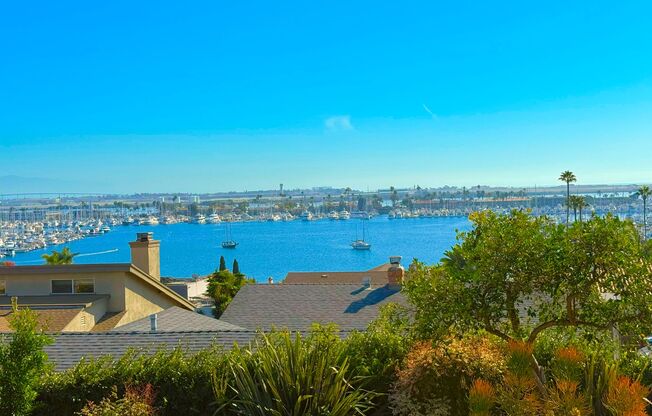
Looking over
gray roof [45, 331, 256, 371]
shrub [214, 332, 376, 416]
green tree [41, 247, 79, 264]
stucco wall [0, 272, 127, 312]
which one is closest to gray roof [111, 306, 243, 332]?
stucco wall [0, 272, 127, 312]

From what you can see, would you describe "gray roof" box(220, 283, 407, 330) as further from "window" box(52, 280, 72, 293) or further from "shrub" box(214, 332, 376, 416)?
"shrub" box(214, 332, 376, 416)

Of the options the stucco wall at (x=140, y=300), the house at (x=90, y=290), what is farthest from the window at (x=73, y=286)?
the stucco wall at (x=140, y=300)

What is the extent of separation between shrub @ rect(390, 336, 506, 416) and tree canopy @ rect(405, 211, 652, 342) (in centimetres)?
78

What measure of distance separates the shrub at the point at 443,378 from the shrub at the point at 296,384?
0.63 meters

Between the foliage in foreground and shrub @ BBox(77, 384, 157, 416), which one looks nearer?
shrub @ BBox(77, 384, 157, 416)

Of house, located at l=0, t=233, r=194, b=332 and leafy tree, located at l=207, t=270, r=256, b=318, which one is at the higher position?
house, located at l=0, t=233, r=194, b=332

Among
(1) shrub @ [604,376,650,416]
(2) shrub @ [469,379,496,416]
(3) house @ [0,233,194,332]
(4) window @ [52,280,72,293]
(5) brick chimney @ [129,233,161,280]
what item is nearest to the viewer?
(1) shrub @ [604,376,650,416]

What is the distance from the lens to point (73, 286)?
2145cm

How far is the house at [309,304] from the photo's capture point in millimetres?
19859

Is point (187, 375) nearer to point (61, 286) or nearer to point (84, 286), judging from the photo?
point (84, 286)

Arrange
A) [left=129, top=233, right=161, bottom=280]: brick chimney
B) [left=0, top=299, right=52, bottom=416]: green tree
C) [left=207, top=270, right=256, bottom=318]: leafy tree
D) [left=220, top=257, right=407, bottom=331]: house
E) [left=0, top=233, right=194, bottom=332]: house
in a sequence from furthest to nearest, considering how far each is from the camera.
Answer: [left=207, top=270, right=256, bottom=318]: leafy tree, [left=129, top=233, right=161, bottom=280]: brick chimney, [left=0, top=233, right=194, bottom=332]: house, [left=220, top=257, right=407, bottom=331]: house, [left=0, top=299, right=52, bottom=416]: green tree

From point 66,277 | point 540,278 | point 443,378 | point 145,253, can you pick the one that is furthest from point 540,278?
point 145,253

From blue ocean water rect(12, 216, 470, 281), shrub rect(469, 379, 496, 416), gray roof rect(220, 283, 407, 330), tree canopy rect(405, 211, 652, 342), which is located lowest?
blue ocean water rect(12, 216, 470, 281)

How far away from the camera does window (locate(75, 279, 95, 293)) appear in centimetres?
2133
